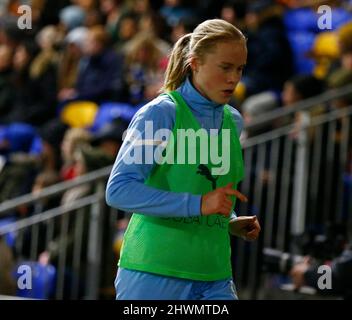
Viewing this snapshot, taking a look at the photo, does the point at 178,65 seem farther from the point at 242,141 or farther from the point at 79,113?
the point at 79,113

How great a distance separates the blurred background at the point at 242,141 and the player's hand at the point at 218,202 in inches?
70.6

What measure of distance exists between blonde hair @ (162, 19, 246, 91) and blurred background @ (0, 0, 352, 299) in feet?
4.85

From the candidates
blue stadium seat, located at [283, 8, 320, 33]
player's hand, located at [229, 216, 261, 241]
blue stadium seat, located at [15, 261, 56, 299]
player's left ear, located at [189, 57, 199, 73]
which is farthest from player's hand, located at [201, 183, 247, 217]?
blue stadium seat, located at [283, 8, 320, 33]

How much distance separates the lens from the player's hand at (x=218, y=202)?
374 centimetres

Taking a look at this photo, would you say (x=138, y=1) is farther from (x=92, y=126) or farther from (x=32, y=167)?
(x=32, y=167)

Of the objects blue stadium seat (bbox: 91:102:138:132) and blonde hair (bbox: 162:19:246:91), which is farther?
blue stadium seat (bbox: 91:102:138:132)

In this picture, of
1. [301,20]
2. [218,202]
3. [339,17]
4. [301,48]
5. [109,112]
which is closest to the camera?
[218,202]

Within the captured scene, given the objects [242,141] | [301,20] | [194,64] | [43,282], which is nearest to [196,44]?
[194,64]

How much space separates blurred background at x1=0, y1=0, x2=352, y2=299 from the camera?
7086mm

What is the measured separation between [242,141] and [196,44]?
132 inches

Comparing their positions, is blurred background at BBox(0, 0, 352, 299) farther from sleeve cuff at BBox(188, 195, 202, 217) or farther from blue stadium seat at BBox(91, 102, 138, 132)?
sleeve cuff at BBox(188, 195, 202, 217)

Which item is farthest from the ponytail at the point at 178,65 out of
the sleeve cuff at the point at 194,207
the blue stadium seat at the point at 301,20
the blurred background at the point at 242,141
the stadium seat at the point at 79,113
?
the stadium seat at the point at 79,113

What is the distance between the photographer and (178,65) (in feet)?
13.2
